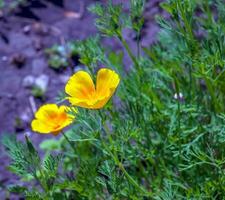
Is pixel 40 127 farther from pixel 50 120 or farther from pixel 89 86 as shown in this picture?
pixel 89 86

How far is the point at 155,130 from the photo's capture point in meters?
1.95

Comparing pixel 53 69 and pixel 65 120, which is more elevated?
pixel 65 120

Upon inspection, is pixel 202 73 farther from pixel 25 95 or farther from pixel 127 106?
pixel 25 95

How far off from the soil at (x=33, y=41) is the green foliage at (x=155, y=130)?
0.86 m

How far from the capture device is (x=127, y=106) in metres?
1.99

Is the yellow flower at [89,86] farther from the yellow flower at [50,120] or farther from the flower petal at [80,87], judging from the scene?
the yellow flower at [50,120]

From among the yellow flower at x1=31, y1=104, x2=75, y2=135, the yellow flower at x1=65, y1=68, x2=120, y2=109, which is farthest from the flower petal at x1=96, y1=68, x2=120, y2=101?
the yellow flower at x1=31, y1=104, x2=75, y2=135

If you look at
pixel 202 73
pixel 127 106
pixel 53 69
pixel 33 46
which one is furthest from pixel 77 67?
pixel 202 73

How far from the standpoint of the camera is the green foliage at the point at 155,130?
5.38ft

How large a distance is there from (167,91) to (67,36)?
4.62 ft

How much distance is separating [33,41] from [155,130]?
1625 millimetres

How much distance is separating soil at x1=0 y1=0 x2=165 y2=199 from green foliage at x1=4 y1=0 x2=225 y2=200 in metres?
0.86

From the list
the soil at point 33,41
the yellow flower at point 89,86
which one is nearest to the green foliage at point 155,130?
the yellow flower at point 89,86

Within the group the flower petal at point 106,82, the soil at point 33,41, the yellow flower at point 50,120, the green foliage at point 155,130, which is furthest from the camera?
the soil at point 33,41
